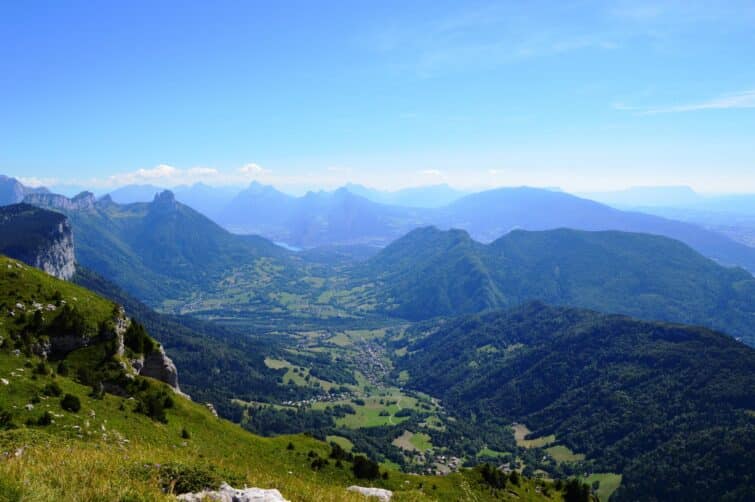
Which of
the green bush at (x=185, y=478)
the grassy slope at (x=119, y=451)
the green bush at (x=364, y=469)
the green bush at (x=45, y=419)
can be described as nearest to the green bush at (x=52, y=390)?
the grassy slope at (x=119, y=451)

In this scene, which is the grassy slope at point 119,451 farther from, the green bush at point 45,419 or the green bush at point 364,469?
the green bush at point 364,469

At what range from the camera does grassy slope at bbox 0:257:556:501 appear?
1795 cm

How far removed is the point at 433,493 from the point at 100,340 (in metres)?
56.2

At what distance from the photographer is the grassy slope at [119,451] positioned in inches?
707

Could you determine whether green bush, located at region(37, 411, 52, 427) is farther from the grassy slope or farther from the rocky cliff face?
the rocky cliff face

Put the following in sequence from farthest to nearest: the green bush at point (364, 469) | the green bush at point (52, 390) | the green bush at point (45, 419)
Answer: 1. the green bush at point (364, 469)
2. the green bush at point (52, 390)
3. the green bush at point (45, 419)

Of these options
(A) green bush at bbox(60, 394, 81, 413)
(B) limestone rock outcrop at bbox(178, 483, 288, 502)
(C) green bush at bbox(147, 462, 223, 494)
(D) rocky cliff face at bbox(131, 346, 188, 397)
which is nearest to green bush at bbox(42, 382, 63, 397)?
(A) green bush at bbox(60, 394, 81, 413)

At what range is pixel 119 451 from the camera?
33.4 m

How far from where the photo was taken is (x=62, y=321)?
66.2m

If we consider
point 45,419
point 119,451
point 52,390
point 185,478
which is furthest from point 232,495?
point 52,390

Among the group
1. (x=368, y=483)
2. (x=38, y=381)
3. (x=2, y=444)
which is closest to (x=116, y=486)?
(x=2, y=444)

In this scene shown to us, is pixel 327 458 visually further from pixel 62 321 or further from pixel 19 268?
pixel 19 268

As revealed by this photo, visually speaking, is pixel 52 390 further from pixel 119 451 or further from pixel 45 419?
pixel 119 451

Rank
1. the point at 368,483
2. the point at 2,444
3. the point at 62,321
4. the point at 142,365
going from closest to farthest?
1. the point at 2,444
2. the point at 368,483
3. the point at 62,321
4. the point at 142,365
